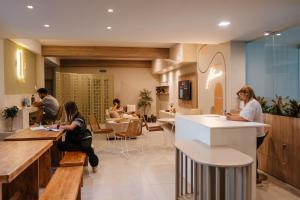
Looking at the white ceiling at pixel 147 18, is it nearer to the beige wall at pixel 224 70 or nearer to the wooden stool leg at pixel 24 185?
the beige wall at pixel 224 70

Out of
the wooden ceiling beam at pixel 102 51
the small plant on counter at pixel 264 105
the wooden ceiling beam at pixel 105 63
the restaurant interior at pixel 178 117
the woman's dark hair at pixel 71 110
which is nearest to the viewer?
the restaurant interior at pixel 178 117

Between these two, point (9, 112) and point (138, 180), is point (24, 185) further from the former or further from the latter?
point (9, 112)

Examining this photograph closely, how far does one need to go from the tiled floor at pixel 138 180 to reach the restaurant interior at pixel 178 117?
0.02 m

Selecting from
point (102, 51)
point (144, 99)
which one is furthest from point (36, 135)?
point (144, 99)

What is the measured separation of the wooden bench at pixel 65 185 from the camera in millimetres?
2480

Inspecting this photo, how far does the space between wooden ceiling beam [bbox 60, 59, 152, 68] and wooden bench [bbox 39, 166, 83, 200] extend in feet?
28.7

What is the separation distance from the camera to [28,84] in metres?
7.20

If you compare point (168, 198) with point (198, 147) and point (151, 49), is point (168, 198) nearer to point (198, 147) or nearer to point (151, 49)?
point (198, 147)

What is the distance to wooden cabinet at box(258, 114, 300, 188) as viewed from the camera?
12.1ft

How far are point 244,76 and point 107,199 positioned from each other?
3.74 meters

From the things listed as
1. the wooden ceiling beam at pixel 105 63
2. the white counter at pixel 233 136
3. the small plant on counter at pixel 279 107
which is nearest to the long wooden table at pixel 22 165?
the white counter at pixel 233 136

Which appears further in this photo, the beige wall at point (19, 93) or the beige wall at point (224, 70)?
the beige wall at point (224, 70)

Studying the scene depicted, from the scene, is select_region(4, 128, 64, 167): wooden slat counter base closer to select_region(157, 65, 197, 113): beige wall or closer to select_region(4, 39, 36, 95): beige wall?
select_region(4, 39, 36, 95): beige wall

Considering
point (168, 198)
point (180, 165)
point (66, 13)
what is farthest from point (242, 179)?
point (66, 13)
